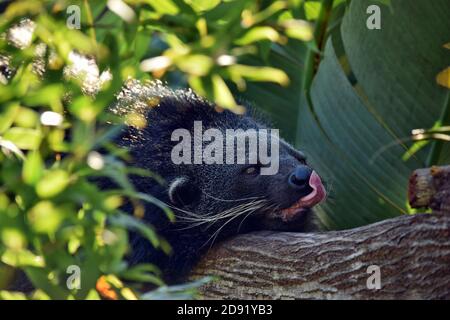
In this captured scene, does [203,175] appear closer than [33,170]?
No

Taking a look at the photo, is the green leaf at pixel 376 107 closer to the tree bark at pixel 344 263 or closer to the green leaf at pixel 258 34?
the tree bark at pixel 344 263

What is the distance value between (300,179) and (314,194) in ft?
0.29

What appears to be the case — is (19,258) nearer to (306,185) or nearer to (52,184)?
(52,184)

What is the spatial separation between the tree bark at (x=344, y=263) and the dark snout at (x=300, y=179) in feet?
0.92

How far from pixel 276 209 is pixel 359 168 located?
0.91 metres

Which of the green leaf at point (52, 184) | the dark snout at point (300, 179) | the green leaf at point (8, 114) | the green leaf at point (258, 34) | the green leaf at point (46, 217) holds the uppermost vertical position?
the green leaf at point (258, 34)

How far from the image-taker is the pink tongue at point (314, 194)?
142 inches

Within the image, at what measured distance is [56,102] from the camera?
89.6 inches

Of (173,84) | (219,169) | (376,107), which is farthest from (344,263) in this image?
(173,84)

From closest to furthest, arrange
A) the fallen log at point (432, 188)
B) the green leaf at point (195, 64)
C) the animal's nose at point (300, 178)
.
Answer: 1. the green leaf at point (195, 64)
2. the fallen log at point (432, 188)
3. the animal's nose at point (300, 178)

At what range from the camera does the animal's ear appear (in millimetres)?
3787

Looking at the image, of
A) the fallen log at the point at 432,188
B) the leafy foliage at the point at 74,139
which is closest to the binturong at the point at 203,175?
the fallen log at the point at 432,188

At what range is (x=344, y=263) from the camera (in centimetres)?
299
